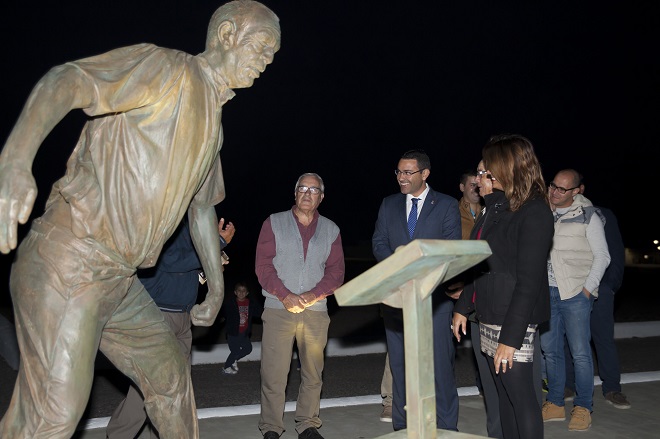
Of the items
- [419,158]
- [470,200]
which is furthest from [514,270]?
[470,200]

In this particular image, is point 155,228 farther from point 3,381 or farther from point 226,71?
point 3,381

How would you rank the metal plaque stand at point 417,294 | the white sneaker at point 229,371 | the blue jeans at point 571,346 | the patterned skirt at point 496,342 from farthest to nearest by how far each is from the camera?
the white sneaker at point 229,371 < the blue jeans at point 571,346 < the patterned skirt at point 496,342 < the metal plaque stand at point 417,294

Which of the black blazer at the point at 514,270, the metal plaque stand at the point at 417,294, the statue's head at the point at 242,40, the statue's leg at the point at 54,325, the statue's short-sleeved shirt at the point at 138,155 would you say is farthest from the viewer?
the black blazer at the point at 514,270

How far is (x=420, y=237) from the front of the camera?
569 cm

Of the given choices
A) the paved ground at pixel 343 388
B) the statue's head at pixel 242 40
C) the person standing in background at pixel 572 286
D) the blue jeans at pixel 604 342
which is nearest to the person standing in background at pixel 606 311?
the blue jeans at pixel 604 342

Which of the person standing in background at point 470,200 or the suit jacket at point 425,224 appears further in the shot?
the person standing in background at point 470,200

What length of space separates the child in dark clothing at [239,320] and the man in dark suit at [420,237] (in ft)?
8.49

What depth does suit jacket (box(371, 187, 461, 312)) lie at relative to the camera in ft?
A: 18.7


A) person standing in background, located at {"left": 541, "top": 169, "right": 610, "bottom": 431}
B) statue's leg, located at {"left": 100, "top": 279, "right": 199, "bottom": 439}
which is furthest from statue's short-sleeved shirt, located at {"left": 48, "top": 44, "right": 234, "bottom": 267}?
person standing in background, located at {"left": 541, "top": 169, "right": 610, "bottom": 431}

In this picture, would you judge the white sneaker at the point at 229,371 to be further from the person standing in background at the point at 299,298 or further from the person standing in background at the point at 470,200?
the person standing in background at the point at 470,200

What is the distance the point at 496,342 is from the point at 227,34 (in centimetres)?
231

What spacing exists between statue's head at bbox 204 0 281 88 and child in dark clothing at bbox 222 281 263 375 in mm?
5063

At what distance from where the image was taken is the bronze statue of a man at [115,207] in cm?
283

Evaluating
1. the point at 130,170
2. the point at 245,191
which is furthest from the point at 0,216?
the point at 245,191
